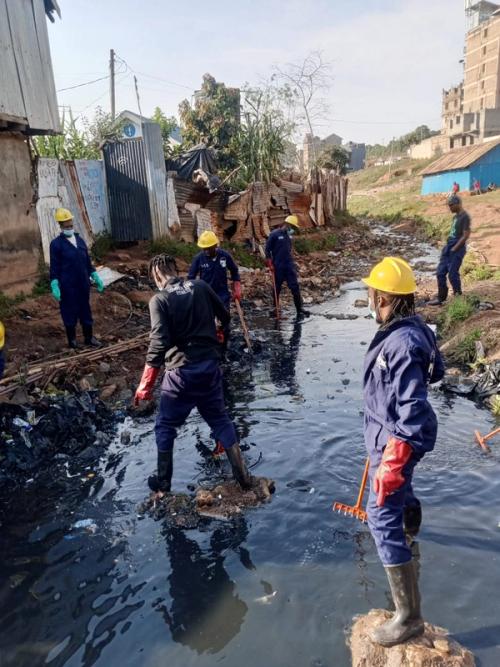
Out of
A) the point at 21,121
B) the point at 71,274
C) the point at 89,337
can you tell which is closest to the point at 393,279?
the point at 71,274

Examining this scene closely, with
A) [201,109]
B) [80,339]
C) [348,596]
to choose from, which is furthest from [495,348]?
[201,109]

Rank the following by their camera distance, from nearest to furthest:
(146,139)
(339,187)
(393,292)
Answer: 1. (393,292)
2. (146,139)
3. (339,187)

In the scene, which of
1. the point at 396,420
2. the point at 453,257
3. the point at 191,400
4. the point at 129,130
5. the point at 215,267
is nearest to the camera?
the point at 396,420

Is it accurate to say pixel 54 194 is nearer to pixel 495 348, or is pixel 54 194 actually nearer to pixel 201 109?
pixel 495 348

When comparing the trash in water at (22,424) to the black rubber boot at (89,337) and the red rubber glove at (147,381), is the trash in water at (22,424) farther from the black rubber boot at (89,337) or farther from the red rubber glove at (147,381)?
the black rubber boot at (89,337)

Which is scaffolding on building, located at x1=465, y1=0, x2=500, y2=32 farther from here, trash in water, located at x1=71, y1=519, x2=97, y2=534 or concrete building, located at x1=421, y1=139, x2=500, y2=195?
trash in water, located at x1=71, y1=519, x2=97, y2=534

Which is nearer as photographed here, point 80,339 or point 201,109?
point 80,339

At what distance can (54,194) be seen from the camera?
35.2 ft

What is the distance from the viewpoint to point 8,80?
8594 mm

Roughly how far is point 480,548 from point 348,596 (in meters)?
1.06

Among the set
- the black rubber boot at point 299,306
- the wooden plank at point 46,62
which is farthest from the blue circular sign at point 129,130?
the black rubber boot at point 299,306

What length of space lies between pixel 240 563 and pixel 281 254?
282 inches

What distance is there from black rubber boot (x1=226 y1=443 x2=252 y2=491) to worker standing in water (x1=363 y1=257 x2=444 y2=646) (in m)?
1.55

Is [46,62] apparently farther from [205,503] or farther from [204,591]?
[204,591]
